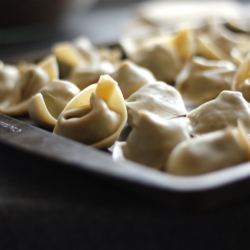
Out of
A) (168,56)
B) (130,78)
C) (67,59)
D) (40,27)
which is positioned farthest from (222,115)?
(40,27)

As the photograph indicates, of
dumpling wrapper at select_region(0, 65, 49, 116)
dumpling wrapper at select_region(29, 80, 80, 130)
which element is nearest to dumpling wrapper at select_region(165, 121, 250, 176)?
dumpling wrapper at select_region(29, 80, 80, 130)

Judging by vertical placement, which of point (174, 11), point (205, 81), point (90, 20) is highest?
point (205, 81)

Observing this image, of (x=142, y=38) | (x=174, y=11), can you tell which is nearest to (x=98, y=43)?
(x=142, y=38)

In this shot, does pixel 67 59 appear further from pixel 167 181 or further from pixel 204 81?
pixel 167 181

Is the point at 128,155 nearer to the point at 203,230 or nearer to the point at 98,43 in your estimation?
the point at 203,230

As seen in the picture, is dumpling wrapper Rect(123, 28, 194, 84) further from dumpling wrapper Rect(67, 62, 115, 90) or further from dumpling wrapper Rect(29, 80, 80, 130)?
dumpling wrapper Rect(29, 80, 80, 130)
